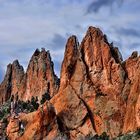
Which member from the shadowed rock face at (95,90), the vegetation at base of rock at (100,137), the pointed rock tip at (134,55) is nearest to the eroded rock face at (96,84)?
the shadowed rock face at (95,90)

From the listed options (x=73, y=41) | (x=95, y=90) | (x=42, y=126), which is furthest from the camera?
(x=73, y=41)

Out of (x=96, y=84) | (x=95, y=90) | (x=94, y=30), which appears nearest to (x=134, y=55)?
(x=96, y=84)

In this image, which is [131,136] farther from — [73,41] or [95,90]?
[73,41]

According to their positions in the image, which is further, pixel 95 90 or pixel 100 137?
pixel 95 90

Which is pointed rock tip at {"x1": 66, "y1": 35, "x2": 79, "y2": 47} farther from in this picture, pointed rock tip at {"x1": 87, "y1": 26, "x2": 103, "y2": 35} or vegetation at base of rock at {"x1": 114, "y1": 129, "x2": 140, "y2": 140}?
vegetation at base of rock at {"x1": 114, "y1": 129, "x2": 140, "y2": 140}

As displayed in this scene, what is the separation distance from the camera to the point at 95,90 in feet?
539

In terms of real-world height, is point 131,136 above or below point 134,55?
below

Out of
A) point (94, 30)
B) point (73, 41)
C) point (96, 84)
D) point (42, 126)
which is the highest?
point (94, 30)

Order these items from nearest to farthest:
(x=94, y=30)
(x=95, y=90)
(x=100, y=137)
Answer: (x=100, y=137), (x=95, y=90), (x=94, y=30)

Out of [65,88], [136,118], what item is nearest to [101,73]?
[65,88]

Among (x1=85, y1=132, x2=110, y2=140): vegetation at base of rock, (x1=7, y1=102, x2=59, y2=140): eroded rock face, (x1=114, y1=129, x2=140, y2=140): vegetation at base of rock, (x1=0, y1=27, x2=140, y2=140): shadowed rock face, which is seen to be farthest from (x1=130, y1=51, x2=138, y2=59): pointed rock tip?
(x1=114, y1=129, x2=140, y2=140): vegetation at base of rock

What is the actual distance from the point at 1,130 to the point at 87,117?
109 ft

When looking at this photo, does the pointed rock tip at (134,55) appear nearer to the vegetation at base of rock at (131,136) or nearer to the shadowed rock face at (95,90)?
the shadowed rock face at (95,90)

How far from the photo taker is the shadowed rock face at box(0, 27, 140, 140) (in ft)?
517
